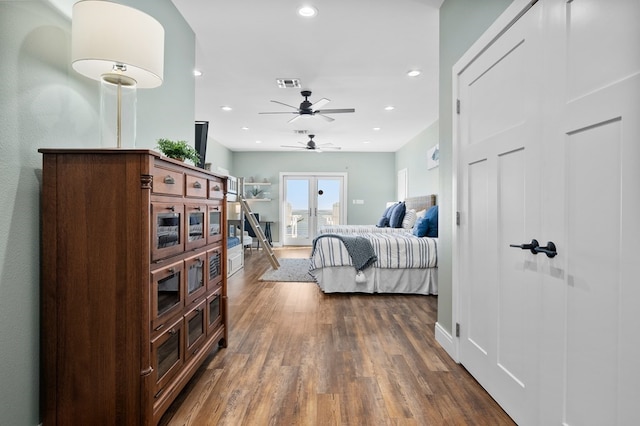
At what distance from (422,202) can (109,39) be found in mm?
5381

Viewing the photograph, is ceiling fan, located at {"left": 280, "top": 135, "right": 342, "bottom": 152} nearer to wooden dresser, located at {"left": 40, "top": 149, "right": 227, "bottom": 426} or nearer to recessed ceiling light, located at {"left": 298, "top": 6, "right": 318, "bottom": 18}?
recessed ceiling light, located at {"left": 298, "top": 6, "right": 318, "bottom": 18}

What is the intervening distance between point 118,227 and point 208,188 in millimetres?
818

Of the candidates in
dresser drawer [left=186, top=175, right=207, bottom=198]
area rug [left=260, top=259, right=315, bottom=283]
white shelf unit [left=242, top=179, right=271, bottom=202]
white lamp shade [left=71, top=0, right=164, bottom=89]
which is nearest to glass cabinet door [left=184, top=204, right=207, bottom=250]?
dresser drawer [left=186, top=175, right=207, bottom=198]

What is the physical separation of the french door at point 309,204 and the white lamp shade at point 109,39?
7.37 meters

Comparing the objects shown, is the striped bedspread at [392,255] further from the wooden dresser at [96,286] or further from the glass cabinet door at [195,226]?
the wooden dresser at [96,286]

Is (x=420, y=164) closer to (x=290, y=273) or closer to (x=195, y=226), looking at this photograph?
(x=290, y=273)

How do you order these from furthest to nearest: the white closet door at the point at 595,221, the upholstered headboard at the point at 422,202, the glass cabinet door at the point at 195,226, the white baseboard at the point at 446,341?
1. the upholstered headboard at the point at 422,202
2. the white baseboard at the point at 446,341
3. the glass cabinet door at the point at 195,226
4. the white closet door at the point at 595,221

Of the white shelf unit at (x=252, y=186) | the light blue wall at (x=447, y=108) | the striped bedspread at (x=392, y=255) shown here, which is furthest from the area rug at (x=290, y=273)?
the white shelf unit at (x=252, y=186)

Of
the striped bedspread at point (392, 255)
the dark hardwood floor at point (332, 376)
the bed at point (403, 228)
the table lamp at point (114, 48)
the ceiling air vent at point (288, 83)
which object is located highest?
the ceiling air vent at point (288, 83)

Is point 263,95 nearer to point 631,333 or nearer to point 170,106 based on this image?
point 170,106

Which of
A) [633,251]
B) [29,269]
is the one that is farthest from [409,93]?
[29,269]

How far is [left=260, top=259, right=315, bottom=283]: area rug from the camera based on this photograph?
15.6 ft

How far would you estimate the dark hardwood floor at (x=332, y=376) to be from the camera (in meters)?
1.64

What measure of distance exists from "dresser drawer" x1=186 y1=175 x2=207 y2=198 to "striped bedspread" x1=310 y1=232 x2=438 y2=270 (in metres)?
2.19
